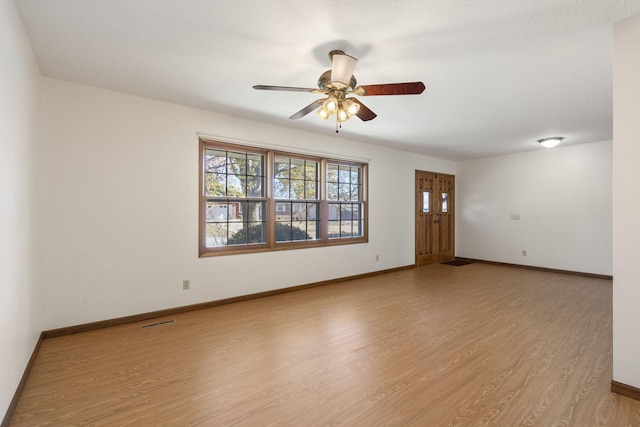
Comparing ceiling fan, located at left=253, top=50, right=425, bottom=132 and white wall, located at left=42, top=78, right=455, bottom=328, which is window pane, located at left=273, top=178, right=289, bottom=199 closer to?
white wall, located at left=42, top=78, right=455, bottom=328

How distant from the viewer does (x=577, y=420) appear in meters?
1.78

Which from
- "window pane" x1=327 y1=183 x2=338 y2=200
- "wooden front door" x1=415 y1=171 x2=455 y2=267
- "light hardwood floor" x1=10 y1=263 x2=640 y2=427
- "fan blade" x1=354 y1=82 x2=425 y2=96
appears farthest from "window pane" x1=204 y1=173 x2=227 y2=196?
"wooden front door" x1=415 y1=171 x2=455 y2=267

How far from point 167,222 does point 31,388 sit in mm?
1886

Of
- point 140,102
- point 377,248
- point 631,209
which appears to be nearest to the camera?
point 631,209

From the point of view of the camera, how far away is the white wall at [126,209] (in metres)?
3.00

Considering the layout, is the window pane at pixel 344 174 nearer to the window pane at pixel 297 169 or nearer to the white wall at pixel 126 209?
the window pane at pixel 297 169

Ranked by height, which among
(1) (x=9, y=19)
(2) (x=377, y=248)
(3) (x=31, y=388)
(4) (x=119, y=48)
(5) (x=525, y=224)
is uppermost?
(4) (x=119, y=48)

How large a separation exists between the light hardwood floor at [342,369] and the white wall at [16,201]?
330 millimetres

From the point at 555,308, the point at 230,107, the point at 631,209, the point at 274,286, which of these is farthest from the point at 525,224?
the point at 230,107

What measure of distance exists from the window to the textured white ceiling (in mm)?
782

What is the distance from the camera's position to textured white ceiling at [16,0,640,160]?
6.34ft

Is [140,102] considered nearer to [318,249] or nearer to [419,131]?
[318,249]

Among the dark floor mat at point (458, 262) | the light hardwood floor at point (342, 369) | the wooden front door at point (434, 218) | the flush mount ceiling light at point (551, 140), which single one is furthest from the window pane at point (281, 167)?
the dark floor mat at point (458, 262)

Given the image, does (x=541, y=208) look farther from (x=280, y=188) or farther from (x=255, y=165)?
(x=255, y=165)
